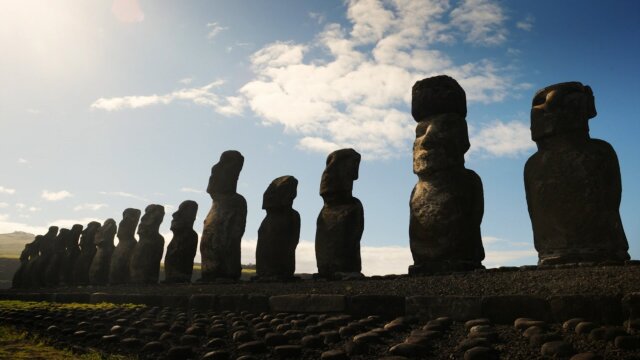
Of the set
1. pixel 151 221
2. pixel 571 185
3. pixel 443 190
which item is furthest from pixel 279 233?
pixel 151 221

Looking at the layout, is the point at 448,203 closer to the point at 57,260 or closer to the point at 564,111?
the point at 564,111

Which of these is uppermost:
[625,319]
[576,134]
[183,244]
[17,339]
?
[576,134]

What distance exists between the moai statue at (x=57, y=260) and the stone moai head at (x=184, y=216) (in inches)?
396

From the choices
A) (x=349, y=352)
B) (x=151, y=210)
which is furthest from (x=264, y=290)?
(x=151, y=210)

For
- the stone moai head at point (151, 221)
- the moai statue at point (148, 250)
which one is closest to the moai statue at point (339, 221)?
the moai statue at point (148, 250)

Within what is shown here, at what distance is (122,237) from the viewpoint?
1859 cm

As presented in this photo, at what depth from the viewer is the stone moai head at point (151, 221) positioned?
16.7 meters

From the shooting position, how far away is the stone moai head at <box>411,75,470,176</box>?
8.24 m

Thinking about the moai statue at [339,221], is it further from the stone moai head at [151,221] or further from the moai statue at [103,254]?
the moai statue at [103,254]

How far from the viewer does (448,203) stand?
7840 mm

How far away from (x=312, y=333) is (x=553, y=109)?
4657 mm

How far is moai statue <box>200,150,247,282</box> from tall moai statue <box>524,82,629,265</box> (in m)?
7.89

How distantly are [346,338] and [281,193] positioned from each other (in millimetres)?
6935

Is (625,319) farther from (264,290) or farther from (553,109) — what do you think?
(264,290)
